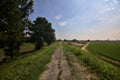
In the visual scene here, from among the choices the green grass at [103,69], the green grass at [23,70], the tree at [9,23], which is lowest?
the green grass at [23,70]

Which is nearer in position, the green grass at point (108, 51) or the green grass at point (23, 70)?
the green grass at point (23, 70)

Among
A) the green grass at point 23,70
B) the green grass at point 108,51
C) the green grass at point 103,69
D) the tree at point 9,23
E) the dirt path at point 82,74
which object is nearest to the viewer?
the dirt path at point 82,74

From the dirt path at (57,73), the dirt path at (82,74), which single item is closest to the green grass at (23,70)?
the dirt path at (57,73)

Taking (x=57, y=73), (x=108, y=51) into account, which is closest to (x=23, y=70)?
(x=57, y=73)

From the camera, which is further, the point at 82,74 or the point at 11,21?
the point at 11,21

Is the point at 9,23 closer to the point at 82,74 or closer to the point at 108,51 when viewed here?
the point at 82,74

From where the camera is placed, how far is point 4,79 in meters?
14.4

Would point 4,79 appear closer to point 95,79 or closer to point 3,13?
point 95,79

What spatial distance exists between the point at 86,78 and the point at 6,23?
17261mm

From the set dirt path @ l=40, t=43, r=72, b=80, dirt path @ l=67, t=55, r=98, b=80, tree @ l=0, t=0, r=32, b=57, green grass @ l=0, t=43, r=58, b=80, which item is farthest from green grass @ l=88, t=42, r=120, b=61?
tree @ l=0, t=0, r=32, b=57

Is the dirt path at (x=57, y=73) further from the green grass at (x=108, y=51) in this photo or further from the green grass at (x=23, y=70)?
the green grass at (x=108, y=51)

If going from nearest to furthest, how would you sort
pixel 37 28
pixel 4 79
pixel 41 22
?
pixel 4 79
pixel 37 28
pixel 41 22

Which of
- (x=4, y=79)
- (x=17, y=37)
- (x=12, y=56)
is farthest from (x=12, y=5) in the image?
(x=4, y=79)

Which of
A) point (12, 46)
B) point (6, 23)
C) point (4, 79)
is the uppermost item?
point (6, 23)
